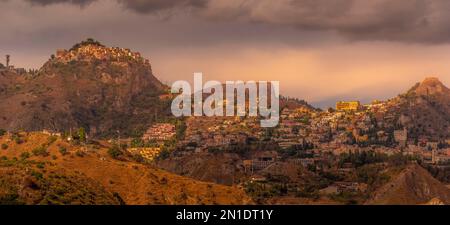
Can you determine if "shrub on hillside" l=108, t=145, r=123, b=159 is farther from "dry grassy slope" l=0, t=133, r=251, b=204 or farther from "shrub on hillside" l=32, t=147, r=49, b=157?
"shrub on hillside" l=32, t=147, r=49, b=157

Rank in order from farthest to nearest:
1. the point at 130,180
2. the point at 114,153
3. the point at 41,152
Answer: the point at 114,153, the point at 41,152, the point at 130,180

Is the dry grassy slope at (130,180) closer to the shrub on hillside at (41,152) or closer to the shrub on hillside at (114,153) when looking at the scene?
the shrub on hillside at (41,152)

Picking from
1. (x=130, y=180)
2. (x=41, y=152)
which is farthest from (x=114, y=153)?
(x=130, y=180)

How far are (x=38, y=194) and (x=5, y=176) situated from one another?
663 centimetres

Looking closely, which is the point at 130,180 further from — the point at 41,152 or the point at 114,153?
the point at 114,153

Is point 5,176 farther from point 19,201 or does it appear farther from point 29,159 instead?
point 29,159

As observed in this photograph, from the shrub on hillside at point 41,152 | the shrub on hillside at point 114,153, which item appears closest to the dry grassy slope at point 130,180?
the shrub on hillside at point 41,152

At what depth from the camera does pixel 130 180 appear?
147750 mm

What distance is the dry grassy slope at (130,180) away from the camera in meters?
142

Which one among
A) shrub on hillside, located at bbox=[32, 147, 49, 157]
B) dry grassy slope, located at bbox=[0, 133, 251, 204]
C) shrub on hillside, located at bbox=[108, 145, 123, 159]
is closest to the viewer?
dry grassy slope, located at bbox=[0, 133, 251, 204]

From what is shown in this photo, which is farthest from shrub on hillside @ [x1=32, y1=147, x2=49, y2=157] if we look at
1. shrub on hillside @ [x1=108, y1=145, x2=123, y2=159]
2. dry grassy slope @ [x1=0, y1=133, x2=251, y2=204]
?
shrub on hillside @ [x1=108, y1=145, x2=123, y2=159]

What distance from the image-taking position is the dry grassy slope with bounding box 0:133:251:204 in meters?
142
